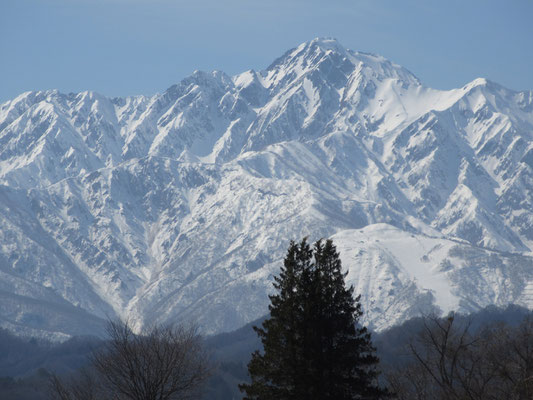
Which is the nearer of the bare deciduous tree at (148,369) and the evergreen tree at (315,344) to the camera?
the evergreen tree at (315,344)

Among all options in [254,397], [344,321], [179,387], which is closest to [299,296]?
[344,321]

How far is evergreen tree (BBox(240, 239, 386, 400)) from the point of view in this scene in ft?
173

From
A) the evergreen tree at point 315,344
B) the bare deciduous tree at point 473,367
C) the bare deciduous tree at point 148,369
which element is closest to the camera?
the evergreen tree at point 315,344

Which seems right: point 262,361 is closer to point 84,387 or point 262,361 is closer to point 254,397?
point 254,397

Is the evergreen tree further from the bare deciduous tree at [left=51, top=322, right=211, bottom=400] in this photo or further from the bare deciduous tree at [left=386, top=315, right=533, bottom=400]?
the bare deciduous tree at [left=51, top=322, right=211, bottom=400]

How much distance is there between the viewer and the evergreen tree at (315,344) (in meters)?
52.7

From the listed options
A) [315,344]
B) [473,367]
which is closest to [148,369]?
A: [315,344]

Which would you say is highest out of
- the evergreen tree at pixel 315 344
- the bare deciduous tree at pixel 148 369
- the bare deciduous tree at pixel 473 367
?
the bare deciduous tree at pixel 148 369

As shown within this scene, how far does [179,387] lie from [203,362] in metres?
3.97

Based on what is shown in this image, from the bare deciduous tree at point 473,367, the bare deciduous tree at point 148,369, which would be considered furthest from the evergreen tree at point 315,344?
the bare deciduous tree at point 148,369

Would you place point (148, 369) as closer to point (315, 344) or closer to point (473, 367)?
point (315, 344)

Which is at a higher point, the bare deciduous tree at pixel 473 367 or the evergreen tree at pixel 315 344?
the evergreen tree at pixel 315 344

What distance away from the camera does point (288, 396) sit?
173 ft

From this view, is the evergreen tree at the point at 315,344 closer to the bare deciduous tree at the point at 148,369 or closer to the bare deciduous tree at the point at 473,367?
the bare deciduous tree at the point at 473,367
